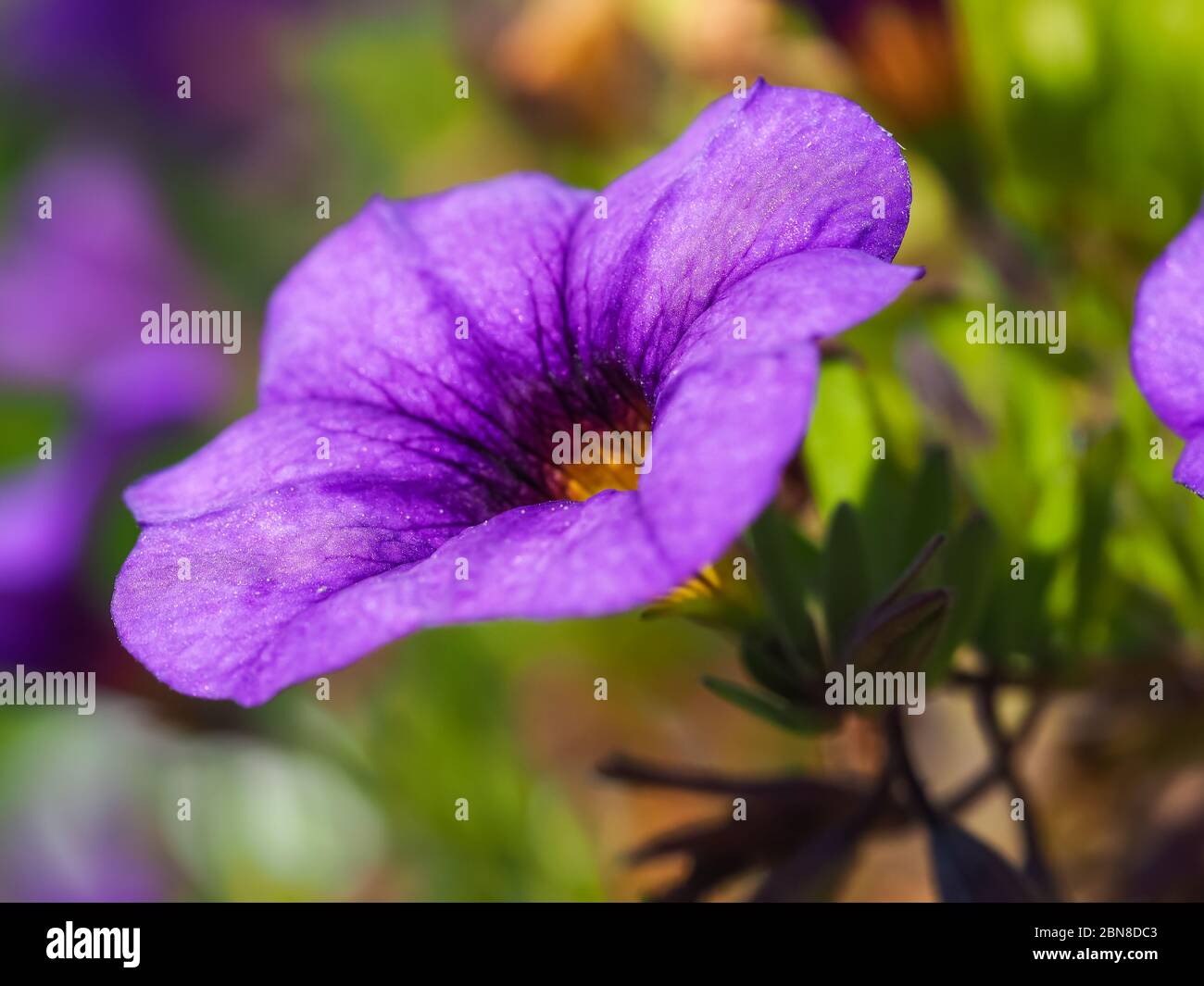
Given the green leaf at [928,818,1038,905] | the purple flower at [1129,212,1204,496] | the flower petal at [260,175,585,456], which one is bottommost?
the green leaf at [928,818,1038,905]

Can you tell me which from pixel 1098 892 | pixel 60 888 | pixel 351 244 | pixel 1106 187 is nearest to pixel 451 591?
pixel 351 244

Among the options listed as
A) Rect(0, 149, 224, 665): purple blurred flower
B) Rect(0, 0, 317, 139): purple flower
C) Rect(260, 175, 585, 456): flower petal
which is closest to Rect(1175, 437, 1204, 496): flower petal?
Rect(260, 175, 585, 456): flower petal

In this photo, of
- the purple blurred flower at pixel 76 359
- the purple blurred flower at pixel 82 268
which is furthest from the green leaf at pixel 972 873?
the purple blurred flower at pixel 82 268

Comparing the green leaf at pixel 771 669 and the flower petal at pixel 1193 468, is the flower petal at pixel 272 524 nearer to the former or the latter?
the green leaf at pixel 771 669

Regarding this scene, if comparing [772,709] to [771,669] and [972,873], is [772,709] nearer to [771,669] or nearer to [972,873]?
[771,669]

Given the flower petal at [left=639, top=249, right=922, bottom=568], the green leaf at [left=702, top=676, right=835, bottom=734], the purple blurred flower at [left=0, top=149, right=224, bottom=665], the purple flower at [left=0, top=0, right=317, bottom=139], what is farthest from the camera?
the purple flower at [left=0, top=0, right=317, bottom=139]

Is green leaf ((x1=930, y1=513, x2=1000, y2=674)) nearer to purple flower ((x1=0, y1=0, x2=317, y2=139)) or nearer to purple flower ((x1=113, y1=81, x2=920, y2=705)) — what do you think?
purple flower ((x1=113, y1=81, x2=920, y2=705))

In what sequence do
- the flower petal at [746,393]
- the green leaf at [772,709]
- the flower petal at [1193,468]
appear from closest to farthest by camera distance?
the flower petal at [746,393]
the flower petal at [1193,468]
the green leaf at [772,709]
